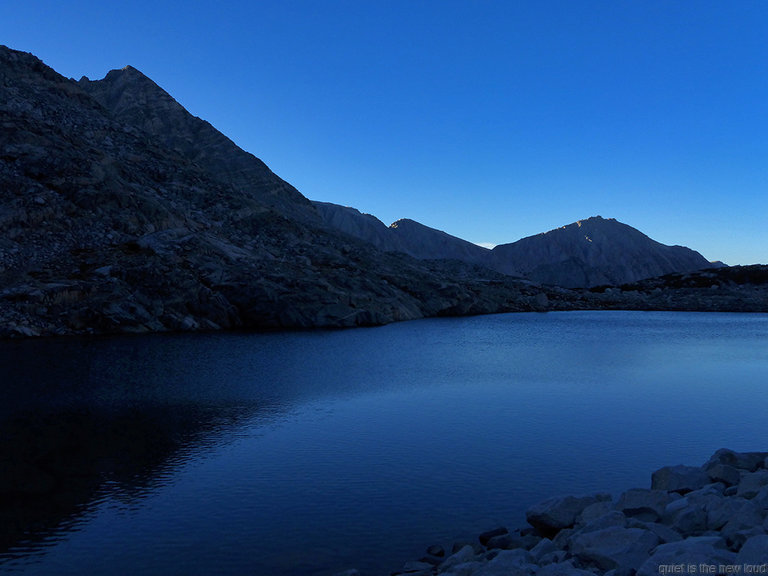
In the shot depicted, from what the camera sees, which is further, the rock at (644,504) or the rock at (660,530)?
the rock at (644,504)

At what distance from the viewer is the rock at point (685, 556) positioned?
10.1m

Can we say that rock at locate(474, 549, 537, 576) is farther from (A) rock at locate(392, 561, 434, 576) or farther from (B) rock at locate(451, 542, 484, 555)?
(A) rock at locate(392, 561, 434, 576)

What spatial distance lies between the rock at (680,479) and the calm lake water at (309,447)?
235 centimetres

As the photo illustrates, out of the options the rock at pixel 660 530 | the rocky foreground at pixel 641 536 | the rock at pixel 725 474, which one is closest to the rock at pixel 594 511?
the rocky foreground at pixel 641 536

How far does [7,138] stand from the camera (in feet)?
275

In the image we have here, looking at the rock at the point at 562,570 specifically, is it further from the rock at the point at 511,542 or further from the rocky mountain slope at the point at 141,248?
the rocky mountain slope at the point at 141,248

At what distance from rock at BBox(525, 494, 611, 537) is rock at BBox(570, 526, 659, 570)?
8.03 ft

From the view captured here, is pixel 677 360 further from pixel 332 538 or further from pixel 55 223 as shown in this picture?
pixel 55 223

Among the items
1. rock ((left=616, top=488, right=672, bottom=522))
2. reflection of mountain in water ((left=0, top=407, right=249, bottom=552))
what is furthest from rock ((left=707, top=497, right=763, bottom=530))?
reflection of mountain in water ((left=0, top=407, right=249, bottom=552))

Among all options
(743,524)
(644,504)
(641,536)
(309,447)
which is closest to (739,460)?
(644,504)

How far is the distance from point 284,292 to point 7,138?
45983mm

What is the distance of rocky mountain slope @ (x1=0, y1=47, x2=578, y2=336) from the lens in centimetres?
6744

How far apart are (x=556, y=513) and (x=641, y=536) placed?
3.53 m

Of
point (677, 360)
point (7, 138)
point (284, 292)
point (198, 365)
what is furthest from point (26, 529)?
point (7, 138)
